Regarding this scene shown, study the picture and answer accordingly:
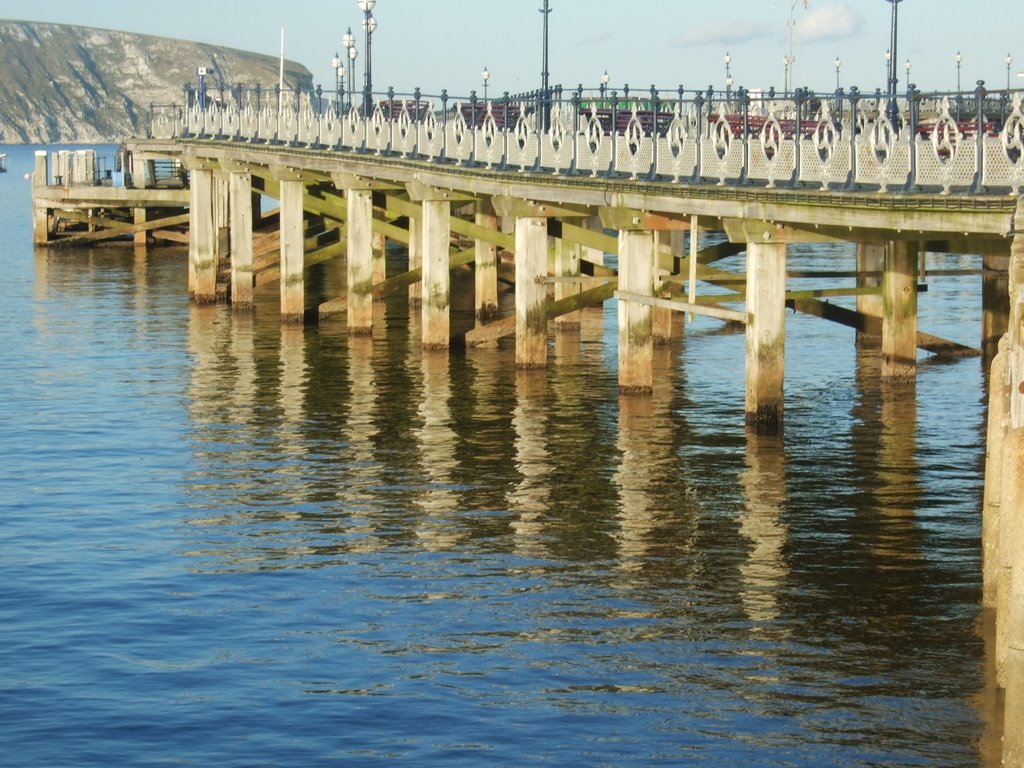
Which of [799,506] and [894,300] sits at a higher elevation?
[894,300]

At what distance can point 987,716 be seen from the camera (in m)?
14.9

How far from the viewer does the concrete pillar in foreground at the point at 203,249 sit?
4581cm

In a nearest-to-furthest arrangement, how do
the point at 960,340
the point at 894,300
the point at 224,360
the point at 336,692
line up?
1. the point at 336,692
2. the point at 894,300
3. the point at 224,360
4. the point at 960,340

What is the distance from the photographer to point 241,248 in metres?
43.3

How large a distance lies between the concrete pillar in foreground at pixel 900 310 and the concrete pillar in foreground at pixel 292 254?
1347cm

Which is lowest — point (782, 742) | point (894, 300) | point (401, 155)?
point (782, 742)

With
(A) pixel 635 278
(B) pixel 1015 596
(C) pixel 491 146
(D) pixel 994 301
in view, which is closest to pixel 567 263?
(C) pixel 491 146

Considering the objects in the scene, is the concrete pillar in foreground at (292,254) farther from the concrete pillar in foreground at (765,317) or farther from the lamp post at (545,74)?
the concrete pillar in foreground at (765,317)

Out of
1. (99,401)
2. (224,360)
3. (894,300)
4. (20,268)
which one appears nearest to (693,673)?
(894,300)

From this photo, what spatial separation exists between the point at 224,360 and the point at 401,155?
5.43 meters

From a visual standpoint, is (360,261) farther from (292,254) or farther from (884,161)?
(884,161)

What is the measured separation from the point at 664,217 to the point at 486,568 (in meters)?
10.1

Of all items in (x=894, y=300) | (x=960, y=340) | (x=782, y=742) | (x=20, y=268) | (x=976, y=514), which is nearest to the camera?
(x=782, y=742)

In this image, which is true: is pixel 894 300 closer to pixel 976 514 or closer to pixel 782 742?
pixel 976 514
